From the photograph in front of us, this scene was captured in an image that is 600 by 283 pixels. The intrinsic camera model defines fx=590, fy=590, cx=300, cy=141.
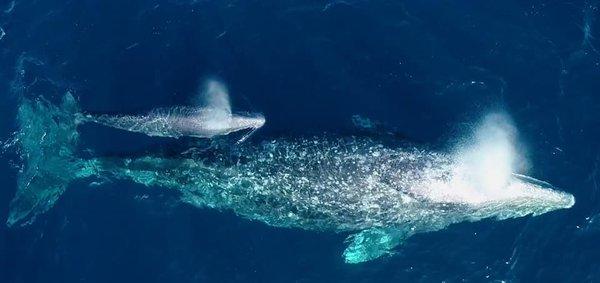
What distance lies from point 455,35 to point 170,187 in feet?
76.6

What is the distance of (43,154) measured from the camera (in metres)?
40.5

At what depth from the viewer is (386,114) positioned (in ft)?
133

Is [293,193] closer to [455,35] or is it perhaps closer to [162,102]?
[162,102]

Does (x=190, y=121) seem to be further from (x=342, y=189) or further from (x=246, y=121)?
(x=342, y=189)

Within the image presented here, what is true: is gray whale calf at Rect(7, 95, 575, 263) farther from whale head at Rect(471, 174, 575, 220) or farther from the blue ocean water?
the blue ocean water

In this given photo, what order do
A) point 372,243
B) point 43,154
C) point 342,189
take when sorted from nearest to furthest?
point 342,189 < point 372,243 < point 43,154

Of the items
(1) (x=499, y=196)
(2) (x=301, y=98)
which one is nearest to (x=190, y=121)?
(2) (x=301, y=98)

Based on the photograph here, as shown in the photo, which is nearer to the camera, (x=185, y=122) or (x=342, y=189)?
(x=342, y=189)

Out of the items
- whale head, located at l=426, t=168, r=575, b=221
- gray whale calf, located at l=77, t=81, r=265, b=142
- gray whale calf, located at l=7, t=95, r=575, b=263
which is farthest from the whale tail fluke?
whale head, located at l=426, t=168, r=575, b=221

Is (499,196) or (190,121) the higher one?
(190,121)

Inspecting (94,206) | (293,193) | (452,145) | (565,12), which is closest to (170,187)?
(94,206)

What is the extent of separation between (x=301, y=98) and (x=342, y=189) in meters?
8.27

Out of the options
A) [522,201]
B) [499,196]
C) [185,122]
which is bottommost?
[522,201]

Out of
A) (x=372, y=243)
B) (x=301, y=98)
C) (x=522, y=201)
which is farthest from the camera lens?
(x=301, y=98)
